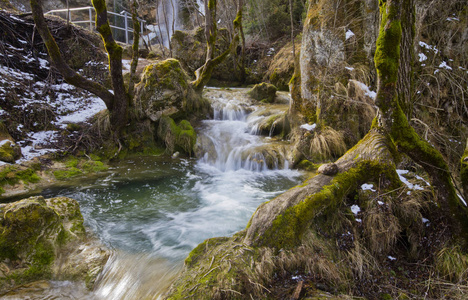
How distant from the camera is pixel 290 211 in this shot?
3148 millimetres

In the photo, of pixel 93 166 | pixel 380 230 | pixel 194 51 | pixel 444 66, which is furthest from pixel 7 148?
pixel 194 51

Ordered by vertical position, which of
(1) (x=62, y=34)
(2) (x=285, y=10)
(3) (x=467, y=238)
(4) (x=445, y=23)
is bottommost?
(3) (x=467, y=238)

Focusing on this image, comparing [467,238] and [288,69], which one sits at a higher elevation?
[288,69]

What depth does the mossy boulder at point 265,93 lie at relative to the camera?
12.0 metres

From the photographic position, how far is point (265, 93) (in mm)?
12094

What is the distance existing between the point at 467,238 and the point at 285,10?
17.7 metres

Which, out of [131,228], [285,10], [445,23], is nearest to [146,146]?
[131,228]

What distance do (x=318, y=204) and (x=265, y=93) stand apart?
Result: 9.46 m

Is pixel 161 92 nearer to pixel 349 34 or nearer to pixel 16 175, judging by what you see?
pixel 16 175

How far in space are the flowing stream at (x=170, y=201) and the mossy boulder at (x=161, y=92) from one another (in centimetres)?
137

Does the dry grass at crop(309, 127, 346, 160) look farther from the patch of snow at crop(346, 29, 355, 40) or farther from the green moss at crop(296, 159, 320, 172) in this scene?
the patch of snow at crop(346, 29, 355, 40)

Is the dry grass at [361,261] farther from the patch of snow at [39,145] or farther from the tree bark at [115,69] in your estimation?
the patch of snow at [39,145]

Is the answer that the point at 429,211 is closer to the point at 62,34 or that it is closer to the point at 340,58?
the point at 340,58

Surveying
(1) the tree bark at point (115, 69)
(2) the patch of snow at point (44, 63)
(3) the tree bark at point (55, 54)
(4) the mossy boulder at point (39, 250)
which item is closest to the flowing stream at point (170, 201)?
(4) the mossy boulder at point (39, 250)
